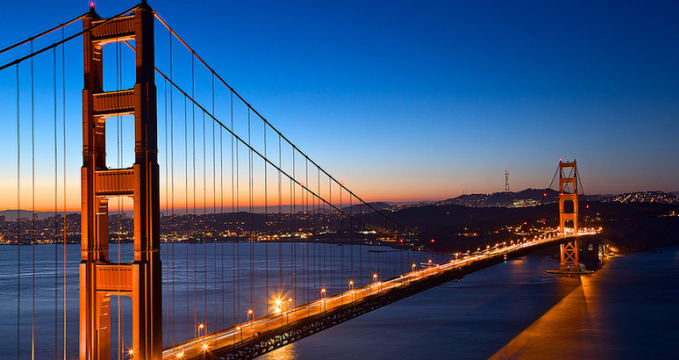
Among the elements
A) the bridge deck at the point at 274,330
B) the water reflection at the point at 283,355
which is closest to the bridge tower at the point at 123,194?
the bridge deck at the point at 274,330

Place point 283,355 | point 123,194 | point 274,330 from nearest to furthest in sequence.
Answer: point 123,194, point 274,330, point 283,355

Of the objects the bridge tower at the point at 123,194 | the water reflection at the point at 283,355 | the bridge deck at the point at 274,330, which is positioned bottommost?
the water reflection at the point at 283,355

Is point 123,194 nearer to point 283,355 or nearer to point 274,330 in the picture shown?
point 274,330

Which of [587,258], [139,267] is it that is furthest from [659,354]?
[587,258]

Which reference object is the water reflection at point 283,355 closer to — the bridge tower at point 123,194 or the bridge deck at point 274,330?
the bridge deck at point 274,330

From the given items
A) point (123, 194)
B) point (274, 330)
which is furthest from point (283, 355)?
point (123, 194)

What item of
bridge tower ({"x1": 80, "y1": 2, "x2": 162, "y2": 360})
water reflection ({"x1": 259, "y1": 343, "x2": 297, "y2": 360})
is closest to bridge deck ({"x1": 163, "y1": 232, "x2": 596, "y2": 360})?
bridge tower ({"x1": 80, "y1": 2, "x2": 162, "y2": 360})

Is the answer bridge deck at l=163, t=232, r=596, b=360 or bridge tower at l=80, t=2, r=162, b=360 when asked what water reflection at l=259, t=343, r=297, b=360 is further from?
bridge tower at l=80, t=2, r=162, b=360

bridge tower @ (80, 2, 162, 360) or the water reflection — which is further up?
bridge tower @ (80, 2, 162, 360)
